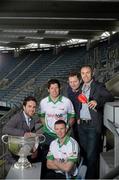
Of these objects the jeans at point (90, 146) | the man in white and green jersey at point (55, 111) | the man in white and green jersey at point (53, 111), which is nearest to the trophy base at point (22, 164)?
the man in white and green jersey at point (53, 111)

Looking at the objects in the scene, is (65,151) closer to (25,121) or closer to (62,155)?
(62,155)

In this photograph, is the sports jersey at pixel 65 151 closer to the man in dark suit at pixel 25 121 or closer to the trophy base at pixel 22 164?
the man in dark suit at pixel 25 121

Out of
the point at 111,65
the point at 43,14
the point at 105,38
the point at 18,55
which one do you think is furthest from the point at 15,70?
the point at 43,14

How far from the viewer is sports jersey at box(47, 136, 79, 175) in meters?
4.76

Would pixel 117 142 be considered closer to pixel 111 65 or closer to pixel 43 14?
pixel 43 14

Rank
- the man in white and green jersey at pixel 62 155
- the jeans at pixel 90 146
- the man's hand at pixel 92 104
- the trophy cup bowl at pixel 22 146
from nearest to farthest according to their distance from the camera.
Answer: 1. the trophy cup bowl at pixel 22 146
2. the man in white and green jersey at pixel 62 155
3. the man's hand at pixel 92 104
4. the jeans at pixel 90 146

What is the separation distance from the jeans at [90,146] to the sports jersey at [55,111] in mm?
260

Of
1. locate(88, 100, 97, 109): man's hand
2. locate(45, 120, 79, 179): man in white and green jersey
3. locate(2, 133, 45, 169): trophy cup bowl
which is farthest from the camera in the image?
locate(88, 100, 97, 109): man's hand

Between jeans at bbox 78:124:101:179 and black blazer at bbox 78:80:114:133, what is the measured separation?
0.30 ft

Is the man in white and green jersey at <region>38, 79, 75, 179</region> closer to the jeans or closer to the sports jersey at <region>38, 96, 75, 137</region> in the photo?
the sports jersey at <region>38, 96, 75, 137</region>

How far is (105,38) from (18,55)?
37.7ft

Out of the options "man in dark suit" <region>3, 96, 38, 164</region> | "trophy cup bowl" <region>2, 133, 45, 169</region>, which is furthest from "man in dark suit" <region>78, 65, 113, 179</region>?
"trophy cup bowl" <region>2, 133, 45, 169</region>

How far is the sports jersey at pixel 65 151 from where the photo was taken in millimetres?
4758

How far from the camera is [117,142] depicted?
4598 mm
